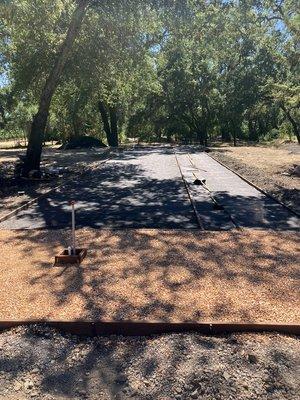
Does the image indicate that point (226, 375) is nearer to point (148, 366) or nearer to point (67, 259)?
point (148, 366)

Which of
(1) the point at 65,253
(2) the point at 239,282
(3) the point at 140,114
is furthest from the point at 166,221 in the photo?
Result: (3) the point at 140,114

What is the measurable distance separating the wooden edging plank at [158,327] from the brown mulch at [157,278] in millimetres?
136

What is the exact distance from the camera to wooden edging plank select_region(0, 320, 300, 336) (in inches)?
182

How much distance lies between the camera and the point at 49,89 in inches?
646

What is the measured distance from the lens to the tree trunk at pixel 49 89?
52.4 ft

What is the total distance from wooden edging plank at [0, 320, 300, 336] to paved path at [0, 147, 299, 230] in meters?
4.70

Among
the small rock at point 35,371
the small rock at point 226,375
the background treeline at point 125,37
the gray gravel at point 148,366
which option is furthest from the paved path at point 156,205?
the background treeline at point 125,37

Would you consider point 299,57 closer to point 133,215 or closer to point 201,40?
point 201,40

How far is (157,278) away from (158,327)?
1440 mm

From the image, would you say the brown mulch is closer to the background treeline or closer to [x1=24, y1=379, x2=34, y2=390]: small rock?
[x1=24, y1=379, x2=34, y2=390]: small rock

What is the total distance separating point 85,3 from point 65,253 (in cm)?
1236

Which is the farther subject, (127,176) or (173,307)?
(127,176)

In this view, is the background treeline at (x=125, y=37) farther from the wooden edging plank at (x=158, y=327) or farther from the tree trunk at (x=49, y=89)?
the wooden edging plank at (x=158, y=327)

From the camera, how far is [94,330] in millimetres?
4688
